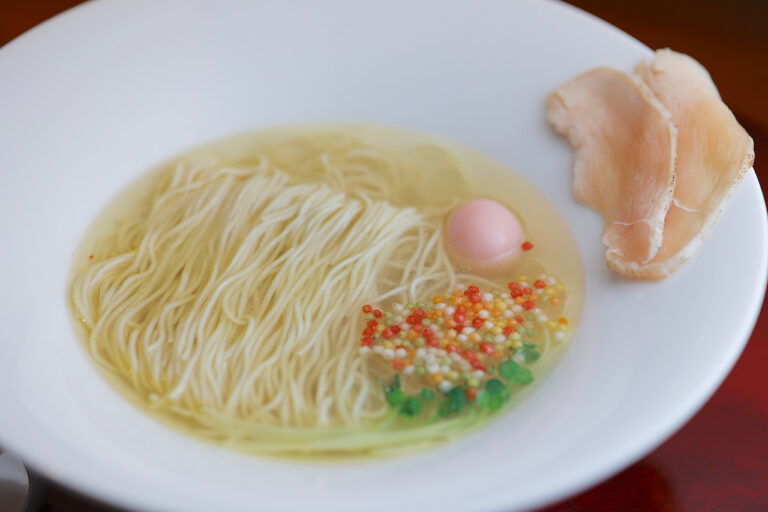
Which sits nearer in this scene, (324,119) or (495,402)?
(495,402)

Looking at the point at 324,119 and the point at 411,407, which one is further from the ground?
the point at 324,119

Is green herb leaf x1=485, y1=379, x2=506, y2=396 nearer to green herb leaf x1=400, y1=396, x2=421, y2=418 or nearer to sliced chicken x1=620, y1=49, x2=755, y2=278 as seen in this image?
green herb leaf x1=400, y1=396, x2=421, y2=418

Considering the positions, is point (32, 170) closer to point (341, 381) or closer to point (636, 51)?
point (341, 381)

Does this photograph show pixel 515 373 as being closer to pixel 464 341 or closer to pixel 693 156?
pixel 464 341

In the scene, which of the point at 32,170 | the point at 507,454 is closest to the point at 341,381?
the point at 507,454

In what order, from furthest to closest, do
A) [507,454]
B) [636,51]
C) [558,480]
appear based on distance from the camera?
[636,51]
[507,454]
[558,480]

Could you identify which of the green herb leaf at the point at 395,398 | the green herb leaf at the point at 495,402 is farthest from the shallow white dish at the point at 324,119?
the green herb leaf at the point at 395,398

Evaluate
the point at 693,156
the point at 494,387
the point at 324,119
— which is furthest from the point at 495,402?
the point at 324,119
